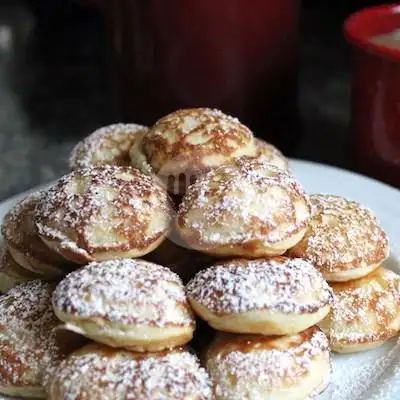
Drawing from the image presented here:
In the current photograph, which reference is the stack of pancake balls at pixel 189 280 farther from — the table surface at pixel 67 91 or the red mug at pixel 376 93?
the table surface at pixel 67 91

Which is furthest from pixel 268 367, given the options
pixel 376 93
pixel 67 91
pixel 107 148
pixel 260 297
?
pixel 67 91

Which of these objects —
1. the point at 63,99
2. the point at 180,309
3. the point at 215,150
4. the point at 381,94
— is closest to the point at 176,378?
the point at 180,309

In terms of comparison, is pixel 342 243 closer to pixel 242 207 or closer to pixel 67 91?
pixel 242 207

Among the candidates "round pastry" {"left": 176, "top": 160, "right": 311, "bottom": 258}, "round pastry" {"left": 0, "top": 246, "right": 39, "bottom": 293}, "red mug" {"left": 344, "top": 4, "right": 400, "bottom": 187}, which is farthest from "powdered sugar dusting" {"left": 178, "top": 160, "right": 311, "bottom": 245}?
"red mug" {"left": 344, "top": 4, "right": 400, "bottom": 187}

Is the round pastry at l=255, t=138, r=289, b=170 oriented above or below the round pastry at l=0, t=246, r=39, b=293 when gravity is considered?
above

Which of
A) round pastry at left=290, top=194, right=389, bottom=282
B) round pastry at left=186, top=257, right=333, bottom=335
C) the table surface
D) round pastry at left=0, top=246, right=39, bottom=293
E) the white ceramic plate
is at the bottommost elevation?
the table surface

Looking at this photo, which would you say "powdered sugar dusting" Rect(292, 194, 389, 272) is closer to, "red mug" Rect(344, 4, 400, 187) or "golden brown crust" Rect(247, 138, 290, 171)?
"golden brown crust" Rect(247, 138, 290, 171)

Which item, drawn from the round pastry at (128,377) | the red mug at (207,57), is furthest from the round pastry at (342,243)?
the red mug at (207,57)
